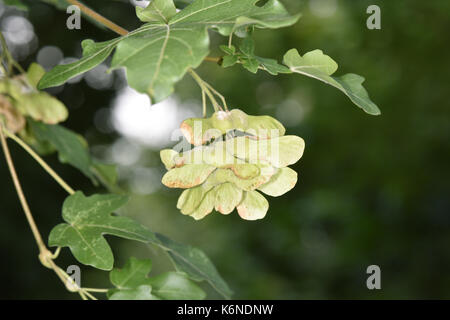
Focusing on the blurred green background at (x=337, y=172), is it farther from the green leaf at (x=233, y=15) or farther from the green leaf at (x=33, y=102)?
the green leaf at (x=233, y=15)

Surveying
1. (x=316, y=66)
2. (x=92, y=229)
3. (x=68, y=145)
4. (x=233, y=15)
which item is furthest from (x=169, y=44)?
(x=68, y=145)

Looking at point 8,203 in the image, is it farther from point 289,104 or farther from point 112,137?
point 289,104

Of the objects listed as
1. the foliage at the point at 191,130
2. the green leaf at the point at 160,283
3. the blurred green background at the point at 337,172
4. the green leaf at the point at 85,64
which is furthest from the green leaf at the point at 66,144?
the blurred green background at the point at 337,172

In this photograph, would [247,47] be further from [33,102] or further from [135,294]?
[33,102]

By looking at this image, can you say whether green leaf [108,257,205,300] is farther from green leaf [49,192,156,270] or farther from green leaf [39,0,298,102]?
green leaf [39,0,298,102]

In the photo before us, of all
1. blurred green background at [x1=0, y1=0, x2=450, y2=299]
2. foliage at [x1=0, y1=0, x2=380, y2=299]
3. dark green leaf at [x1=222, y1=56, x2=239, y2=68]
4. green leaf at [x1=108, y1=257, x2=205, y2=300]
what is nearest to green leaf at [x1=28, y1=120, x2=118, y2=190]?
foliage at [x1=0, y1=0, x2=380, y2=299]
